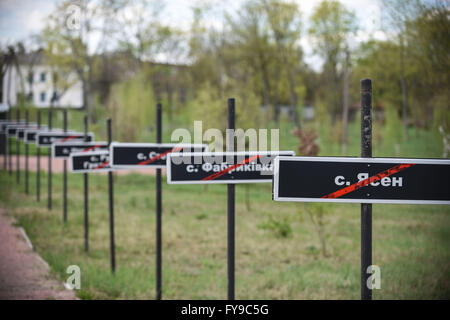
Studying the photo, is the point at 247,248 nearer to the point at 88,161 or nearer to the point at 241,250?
the point at 241,250

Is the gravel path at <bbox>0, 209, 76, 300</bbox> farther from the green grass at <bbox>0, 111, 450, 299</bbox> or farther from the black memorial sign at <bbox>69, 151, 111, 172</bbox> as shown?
the black memorial sign at <bbox>69, 151, 111, 172</bbox>

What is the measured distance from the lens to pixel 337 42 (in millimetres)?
35125

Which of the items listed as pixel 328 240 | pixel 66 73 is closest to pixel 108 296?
pixel 328 240

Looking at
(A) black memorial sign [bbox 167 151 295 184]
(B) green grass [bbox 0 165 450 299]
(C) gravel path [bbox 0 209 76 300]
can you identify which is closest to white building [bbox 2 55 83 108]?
(B) green grass [bbox 0 165 450 299]

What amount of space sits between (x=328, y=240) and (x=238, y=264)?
250 centimetres

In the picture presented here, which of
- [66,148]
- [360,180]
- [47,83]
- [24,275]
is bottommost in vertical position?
[24,275]

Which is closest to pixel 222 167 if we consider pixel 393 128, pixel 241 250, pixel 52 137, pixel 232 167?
pixel 232 167

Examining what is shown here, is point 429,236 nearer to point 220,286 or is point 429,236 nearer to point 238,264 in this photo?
point 220,286

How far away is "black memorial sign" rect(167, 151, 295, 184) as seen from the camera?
3545 millimetres

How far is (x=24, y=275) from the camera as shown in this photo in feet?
19.6

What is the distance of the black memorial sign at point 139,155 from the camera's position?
195 inches

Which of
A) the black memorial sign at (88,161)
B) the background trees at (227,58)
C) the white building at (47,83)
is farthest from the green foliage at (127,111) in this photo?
the white building at (47,83)

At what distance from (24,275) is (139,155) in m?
2.28

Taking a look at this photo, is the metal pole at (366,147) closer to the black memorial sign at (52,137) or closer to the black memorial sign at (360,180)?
the black memorial sign at (360,180)
